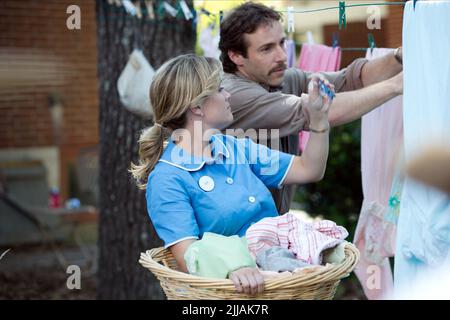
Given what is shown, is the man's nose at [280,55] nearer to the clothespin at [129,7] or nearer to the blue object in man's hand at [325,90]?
the blue object in man's hand at [325,90]

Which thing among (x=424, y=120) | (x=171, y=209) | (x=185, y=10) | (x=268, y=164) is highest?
(x=185, y=10)

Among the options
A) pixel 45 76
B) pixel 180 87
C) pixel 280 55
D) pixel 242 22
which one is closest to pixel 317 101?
pixel 180 87

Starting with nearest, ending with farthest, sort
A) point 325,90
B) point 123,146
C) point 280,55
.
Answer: point 325,90
point 280,55
point 123,146

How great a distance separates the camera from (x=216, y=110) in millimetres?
2648

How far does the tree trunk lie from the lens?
4.91 meters

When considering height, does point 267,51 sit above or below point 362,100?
above

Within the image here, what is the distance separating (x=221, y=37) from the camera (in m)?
3.44

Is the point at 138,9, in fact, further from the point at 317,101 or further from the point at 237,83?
the point at 317,101

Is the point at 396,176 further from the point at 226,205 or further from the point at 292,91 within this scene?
the point at 226,205

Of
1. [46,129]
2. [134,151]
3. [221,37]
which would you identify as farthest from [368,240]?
[46,129]

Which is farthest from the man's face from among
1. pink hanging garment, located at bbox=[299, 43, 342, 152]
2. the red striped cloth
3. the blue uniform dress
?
the red striped cloth

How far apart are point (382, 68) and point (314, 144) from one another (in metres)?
0.88

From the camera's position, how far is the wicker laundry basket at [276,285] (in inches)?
84.7

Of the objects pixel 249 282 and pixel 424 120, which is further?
pixel 424 120
